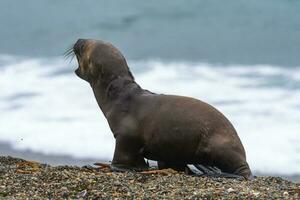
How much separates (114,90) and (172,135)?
2.78 ft

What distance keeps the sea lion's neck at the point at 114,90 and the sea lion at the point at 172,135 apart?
0.27ft

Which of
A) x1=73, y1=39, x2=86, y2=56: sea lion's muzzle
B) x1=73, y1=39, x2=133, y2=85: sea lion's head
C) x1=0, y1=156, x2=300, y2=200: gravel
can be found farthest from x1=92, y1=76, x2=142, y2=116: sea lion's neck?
x1=0, y1=156, x2=300, y2=200: gravel

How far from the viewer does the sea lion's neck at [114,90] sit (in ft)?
27.8

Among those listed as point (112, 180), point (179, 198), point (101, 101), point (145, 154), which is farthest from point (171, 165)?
point (179, 198)

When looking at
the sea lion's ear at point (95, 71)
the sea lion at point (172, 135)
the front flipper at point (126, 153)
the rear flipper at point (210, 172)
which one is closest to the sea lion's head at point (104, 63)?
the sea lion's ear at point (95, 71)

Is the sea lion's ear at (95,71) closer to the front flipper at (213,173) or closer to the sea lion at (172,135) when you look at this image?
the sea lion at (172,135)

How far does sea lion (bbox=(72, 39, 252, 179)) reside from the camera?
7.93 meters

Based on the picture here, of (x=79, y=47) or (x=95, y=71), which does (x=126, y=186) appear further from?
(x=79, y=47)

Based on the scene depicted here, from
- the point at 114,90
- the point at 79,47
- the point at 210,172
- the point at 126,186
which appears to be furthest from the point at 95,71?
the point at 126,186

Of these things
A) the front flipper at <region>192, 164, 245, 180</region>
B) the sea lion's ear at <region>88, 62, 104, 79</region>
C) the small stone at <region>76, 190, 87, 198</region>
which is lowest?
the small stone at <region>76, 190, 87, 198</region>

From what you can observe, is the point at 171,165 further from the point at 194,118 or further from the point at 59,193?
the point at 59,193

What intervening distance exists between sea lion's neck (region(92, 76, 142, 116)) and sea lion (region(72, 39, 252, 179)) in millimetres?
81

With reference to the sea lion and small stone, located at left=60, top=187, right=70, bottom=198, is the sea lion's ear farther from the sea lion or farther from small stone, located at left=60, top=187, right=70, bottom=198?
small stone, located at left=60, top=187, right=70, bottom=198

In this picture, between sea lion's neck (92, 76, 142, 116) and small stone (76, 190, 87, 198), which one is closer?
small stone (76, 190, 87, 198)
